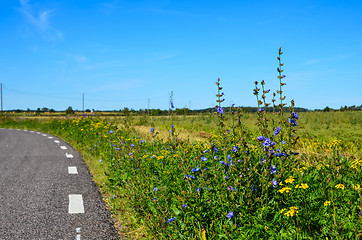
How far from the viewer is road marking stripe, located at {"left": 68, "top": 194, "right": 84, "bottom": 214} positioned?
4348 millimetres

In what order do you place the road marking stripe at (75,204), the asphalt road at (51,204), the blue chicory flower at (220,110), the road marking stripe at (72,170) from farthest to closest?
the road marking stripe at (72,170)
the road marking stripe at (75,204)
the asphalt road at (51,204)
the blue chicory flower at (220,110)

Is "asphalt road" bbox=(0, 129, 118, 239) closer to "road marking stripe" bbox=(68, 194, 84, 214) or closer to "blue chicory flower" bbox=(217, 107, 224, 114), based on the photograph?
"road marking stripe" bbox=(68, 194, 84, 214)

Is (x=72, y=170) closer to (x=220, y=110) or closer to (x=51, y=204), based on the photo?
(x=51, y=204)

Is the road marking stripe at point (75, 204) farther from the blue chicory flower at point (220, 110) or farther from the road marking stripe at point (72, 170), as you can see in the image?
the blue chicory flower at point (220, 110)

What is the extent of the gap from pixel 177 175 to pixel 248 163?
1.53m

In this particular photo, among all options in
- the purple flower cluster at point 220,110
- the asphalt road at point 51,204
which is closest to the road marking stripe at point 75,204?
the asphalt road at point 51,204

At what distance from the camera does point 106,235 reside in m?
3.52

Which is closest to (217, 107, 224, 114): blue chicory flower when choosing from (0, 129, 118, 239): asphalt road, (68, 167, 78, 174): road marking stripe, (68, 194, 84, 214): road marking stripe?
(0, 129, 118, 239): asphalt road

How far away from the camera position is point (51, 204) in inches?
183

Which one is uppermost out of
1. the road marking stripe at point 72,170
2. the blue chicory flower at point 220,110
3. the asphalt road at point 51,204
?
the blue chicory flower at point 220,110

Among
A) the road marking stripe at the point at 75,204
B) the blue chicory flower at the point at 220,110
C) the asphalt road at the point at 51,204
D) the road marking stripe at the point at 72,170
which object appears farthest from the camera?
the road marking stripe at the point at 72,170

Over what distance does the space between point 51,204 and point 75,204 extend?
1.27 ft

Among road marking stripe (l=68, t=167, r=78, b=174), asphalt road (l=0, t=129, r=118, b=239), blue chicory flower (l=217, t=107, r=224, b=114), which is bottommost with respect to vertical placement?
asphalt road (l=0, t=129, r=118, b=239)

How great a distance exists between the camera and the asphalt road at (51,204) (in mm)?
3623
